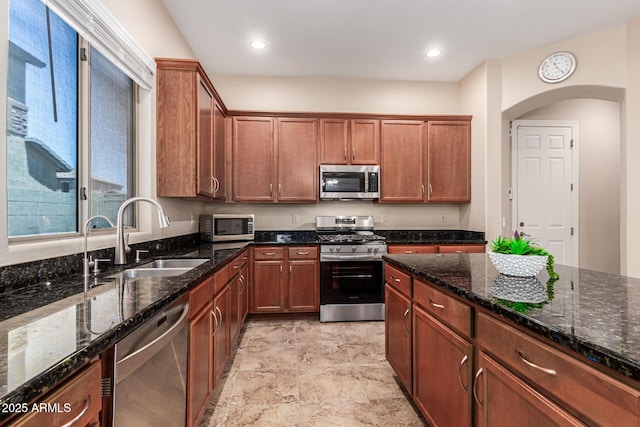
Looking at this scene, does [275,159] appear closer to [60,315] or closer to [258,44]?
[258,44]

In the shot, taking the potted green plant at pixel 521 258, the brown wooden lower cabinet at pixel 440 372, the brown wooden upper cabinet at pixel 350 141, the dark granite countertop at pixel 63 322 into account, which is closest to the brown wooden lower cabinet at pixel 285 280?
the brown wooden upper cabinet at pixel 350 141

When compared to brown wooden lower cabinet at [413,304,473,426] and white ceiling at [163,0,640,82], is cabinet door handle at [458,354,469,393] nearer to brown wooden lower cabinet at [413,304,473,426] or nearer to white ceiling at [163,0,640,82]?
brown wooden lower cabinet at [413,304,473,426]

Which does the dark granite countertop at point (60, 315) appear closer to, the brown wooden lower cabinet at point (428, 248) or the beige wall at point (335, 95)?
the brown wooden lower cabinet at point (428, 248)

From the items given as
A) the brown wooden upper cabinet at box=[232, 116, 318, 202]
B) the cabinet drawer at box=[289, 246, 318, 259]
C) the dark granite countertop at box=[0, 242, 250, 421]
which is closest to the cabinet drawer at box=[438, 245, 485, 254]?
the cabinet drawer at box=[289, 246, 318, 259]

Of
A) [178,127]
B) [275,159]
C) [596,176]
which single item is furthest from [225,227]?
[596,176]

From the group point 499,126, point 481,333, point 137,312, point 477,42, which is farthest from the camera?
point 499,126

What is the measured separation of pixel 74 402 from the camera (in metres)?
0.68

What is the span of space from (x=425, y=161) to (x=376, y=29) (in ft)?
5.43

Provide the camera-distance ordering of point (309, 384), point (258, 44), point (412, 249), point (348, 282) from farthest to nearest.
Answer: point (412, 249) → point (348, 282) → point (258, 44) → point (309, 384)

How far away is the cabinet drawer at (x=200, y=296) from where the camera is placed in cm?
150

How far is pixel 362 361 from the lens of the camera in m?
2.50

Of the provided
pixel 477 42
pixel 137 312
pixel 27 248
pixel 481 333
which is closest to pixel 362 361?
pixel 481 333

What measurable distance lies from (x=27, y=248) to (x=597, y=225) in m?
5.70

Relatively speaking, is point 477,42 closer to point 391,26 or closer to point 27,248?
point 391,26
